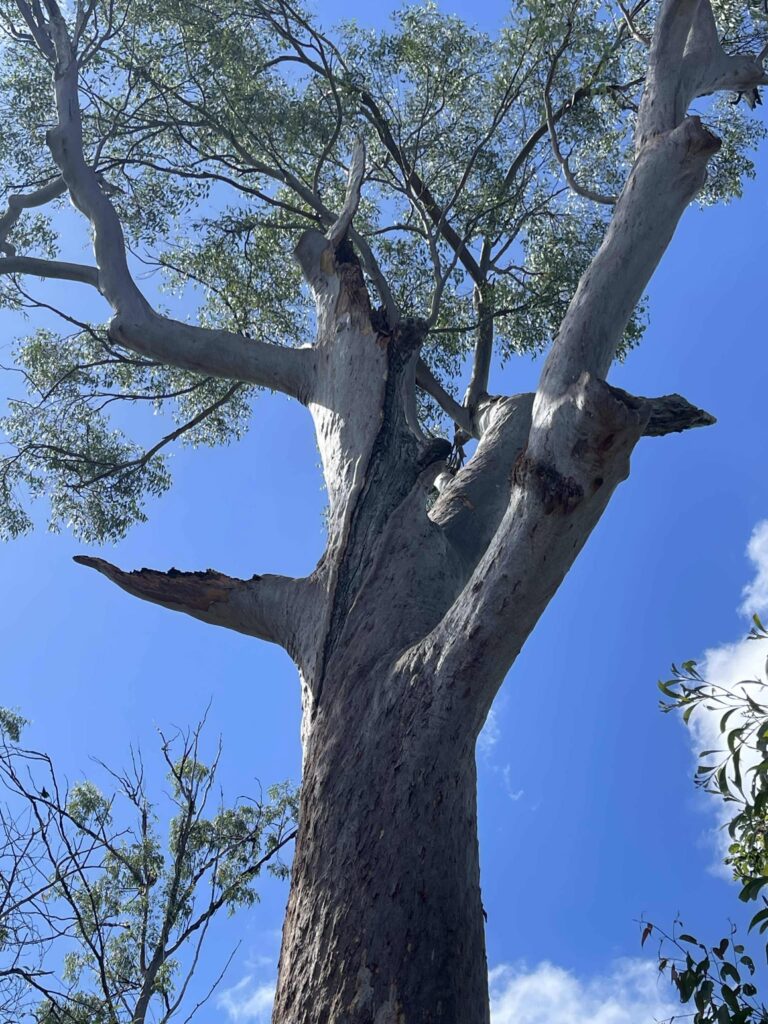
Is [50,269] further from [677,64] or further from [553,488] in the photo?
[553,488]

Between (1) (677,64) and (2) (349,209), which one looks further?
(2) (349,209)

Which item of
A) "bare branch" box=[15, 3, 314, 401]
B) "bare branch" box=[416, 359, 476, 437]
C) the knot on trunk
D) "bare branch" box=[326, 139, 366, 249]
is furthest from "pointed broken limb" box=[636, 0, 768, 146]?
"bare branch" box=[416, 359, 476, 437]

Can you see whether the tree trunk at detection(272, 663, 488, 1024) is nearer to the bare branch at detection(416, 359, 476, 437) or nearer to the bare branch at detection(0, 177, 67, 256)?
the bare branch at detection(416, 359, 476, 437)

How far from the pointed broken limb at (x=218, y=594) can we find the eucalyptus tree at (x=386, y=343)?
0.04ft

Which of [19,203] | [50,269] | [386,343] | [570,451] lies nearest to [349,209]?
[386,343]

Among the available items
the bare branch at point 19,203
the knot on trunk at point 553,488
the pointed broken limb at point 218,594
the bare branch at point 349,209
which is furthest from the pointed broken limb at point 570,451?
the bare branch at point 19,203

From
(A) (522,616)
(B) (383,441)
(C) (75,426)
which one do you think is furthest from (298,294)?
(A) (522,616)

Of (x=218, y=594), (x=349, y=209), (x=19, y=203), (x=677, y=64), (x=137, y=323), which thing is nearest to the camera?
(x=677, y=64)

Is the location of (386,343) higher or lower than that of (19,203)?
lower

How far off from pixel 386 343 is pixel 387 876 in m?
2.79

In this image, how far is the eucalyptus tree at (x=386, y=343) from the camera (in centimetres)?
295

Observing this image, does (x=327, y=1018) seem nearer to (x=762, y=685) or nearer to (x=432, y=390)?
(x=762, y=685)

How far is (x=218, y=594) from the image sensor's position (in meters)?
4.32

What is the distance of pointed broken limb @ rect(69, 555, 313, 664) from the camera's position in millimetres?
4242
